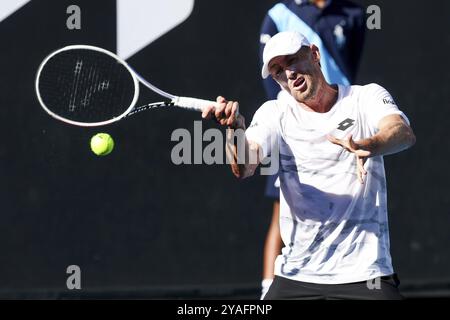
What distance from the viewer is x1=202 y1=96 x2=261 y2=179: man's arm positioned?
4.37 m

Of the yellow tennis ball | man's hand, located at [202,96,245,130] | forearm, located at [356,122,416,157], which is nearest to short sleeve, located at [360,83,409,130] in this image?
forearm, located at [356,122,416,157]

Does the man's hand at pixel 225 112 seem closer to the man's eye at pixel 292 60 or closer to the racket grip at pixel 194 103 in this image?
the racket grip at pixel 194 103

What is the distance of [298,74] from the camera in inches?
184

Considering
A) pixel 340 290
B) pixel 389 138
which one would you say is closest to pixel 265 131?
pixel 389 138

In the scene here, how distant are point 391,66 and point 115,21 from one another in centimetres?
164

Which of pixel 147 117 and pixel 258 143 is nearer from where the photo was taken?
pixel 258 143

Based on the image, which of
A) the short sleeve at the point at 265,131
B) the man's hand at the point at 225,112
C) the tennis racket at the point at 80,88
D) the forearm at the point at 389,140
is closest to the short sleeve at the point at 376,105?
the forearm at the point at 389,140

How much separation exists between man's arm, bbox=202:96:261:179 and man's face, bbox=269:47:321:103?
0.85 feet

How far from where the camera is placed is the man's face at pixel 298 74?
4.67m
